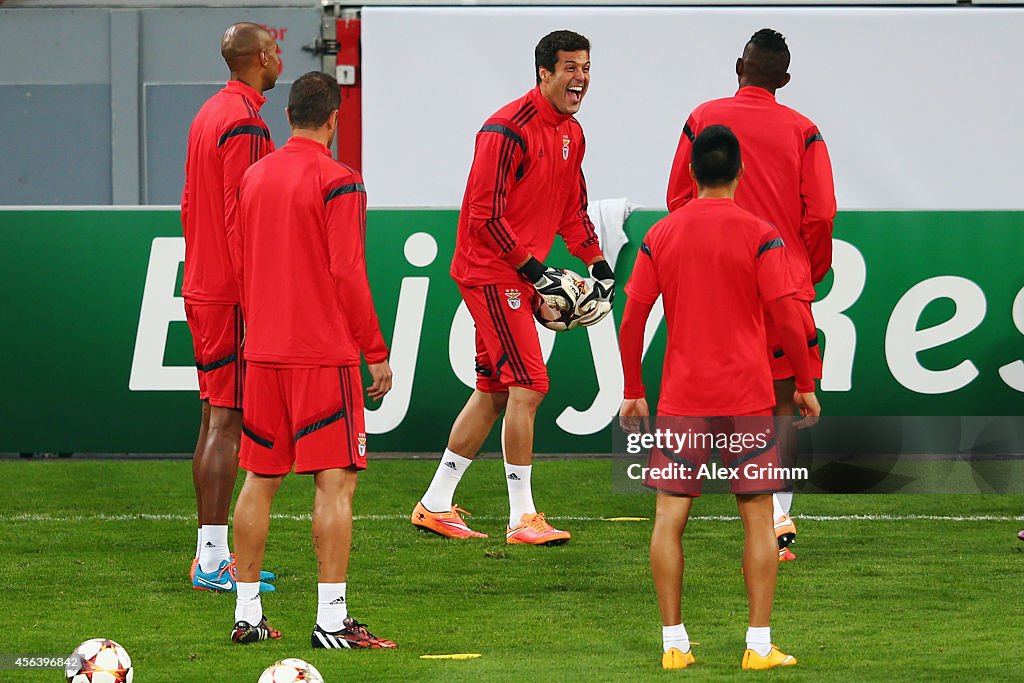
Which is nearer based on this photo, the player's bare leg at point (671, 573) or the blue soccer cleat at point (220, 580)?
the player's bare leg at point (671, 573)

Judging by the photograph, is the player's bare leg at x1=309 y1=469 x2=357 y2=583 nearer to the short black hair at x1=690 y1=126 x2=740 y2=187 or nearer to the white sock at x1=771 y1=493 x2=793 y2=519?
the short black hair at x1=690 y1=126 x2=740 y2=187

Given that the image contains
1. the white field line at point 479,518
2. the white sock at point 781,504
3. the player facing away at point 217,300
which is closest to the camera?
the player facing away at point 217,300

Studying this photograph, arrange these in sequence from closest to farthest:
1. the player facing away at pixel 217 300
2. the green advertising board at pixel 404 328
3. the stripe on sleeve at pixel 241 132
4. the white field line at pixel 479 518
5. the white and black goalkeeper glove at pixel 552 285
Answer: the stripe on sleeve at pixel 241 132
the player facing away at pixel 217 300
the white and black goalkeeper glove at pixel 552 285
the white field line at pixel 479 518
the green advertising board at pixel 404 328

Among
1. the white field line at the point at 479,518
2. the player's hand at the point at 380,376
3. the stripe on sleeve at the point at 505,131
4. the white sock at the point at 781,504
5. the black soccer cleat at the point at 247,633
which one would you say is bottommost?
the white field line at the point at 479,518

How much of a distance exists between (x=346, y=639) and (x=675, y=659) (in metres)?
1.04

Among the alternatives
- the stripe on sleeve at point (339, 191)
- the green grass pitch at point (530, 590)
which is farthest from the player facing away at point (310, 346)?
the green grass pitch at point (530, 590)

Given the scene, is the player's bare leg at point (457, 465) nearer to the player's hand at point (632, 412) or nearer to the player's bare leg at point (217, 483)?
the player's bare leg at point (217, 483)

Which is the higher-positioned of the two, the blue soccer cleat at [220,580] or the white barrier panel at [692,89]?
the white barrier panel at [692,89]

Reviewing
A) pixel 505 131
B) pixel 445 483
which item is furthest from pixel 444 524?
pixel 505 131

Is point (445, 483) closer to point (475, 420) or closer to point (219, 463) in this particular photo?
point (475, 420)

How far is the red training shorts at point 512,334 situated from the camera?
6695 mm

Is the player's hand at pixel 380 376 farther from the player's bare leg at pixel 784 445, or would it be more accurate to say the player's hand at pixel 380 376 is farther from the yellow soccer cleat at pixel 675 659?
the player's bare leg at pixel 784 445

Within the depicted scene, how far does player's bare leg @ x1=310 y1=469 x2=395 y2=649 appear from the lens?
4809 mm

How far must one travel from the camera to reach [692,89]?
11562mm
